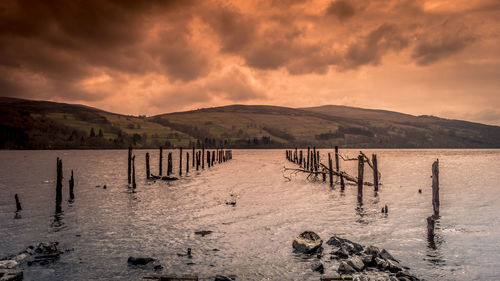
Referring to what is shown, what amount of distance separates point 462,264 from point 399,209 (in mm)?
11057

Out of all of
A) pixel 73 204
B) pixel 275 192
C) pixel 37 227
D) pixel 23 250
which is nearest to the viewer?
pixel 23 250

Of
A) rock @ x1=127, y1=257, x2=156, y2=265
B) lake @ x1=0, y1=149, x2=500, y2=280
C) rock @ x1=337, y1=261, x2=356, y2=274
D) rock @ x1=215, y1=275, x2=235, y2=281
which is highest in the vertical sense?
rock @ x1=337, y1=261, x2=356, y2=274

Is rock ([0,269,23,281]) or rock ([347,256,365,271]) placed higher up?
rock ([347,256,365,271])

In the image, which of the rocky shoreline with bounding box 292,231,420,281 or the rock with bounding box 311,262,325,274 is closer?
the rocky shoreline with bounding box 292,231,420,281

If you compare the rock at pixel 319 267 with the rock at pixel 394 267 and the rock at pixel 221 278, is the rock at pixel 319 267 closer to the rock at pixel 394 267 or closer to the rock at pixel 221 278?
the rock at pixel 394 267

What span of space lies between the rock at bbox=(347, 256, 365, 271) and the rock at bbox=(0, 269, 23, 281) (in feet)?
35.4

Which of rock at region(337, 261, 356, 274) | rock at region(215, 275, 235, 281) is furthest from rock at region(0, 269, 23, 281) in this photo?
rock at region(337, 261, 356, 274)

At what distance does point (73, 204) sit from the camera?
80.7 feet

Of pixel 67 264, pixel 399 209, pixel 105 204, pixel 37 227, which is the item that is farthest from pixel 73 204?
pixel 399 209

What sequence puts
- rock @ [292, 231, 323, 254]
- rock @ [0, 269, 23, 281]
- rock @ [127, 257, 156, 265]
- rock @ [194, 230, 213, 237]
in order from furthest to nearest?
rock @ [194, 230, 213, 237], rock @ [292, 231, 323, 254], rock @ [127, 257, 156, 265], rock @ [0, 269, 23, 281]

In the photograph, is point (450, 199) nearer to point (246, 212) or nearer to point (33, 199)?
point (246, 212)

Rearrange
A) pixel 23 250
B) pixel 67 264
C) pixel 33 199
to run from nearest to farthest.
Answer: pixel 67 264 < pixel 23 250 < pixel 33 199

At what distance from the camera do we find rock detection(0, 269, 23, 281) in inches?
385

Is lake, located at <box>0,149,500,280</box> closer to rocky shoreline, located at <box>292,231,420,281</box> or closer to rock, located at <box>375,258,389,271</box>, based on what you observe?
rocky shoreline, located at <box>292,231,420,281</box>
